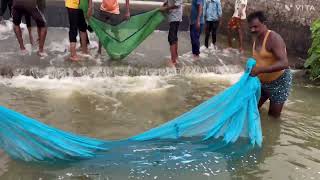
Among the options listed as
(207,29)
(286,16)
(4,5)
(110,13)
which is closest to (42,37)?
(110,13)

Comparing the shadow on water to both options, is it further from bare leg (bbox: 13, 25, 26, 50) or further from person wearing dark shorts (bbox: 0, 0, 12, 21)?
person wearing dark shorts (bbox: 0, 0, 12, 21)

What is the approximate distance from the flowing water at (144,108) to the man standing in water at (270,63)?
0.46 meters

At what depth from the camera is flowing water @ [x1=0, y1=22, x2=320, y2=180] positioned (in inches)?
190

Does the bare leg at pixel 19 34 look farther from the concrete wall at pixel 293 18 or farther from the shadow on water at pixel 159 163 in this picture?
the concrete wall at pixel 293 18

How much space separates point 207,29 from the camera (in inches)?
380

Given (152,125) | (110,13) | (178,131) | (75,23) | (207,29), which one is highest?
(110,13)

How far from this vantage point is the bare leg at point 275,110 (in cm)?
610

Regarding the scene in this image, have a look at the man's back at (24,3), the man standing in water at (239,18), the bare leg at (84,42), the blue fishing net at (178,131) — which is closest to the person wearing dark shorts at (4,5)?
the man's back at (24,3)

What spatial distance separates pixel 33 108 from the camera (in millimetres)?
6434

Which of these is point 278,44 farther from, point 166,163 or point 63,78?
point 63,78

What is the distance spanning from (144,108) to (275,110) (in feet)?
6.15

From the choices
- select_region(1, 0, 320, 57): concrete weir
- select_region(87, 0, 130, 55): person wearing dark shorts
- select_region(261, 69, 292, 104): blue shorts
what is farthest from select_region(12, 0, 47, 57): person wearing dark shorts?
select_region(261, 69, 292, 104): blue shorts

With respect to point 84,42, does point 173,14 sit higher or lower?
higher

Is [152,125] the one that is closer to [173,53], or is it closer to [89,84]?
[89,84]
